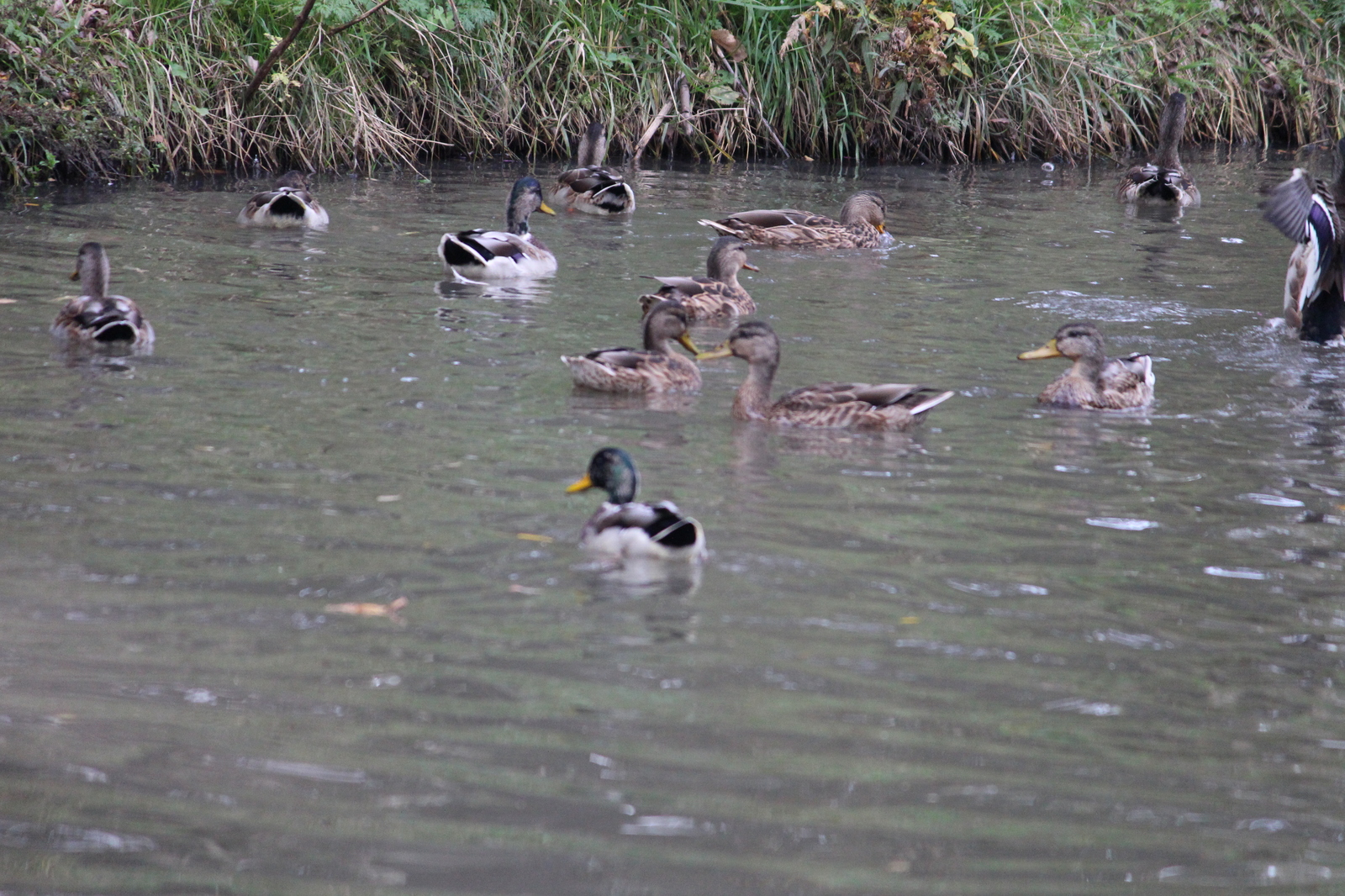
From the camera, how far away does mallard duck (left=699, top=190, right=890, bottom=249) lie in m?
13.2

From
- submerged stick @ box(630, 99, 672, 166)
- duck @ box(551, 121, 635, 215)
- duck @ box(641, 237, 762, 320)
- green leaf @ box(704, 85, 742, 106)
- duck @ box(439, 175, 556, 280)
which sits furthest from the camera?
green leaf @ box(704, 85, 742, 106)

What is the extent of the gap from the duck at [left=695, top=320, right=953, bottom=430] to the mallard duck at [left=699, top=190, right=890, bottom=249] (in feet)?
17.1

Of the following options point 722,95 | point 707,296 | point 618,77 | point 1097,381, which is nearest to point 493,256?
point 707,296

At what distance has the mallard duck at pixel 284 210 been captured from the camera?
12445mm

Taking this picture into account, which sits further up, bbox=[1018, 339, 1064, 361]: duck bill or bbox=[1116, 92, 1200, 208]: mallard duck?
bbox=[1116, 92, 1200, 208]: mallard duck

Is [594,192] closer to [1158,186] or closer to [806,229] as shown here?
[806,229]

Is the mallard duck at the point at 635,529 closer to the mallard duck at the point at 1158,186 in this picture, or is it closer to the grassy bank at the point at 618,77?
the grassy bank at the point at 618,77

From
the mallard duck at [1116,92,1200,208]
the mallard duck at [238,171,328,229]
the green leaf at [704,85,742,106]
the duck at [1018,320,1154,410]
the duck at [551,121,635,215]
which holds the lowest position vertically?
the duck at [1018,320,1154,410]

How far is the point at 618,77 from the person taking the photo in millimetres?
17656

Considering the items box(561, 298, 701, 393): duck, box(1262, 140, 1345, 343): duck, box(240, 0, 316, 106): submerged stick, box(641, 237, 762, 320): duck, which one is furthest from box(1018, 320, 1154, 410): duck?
box(240, 0, 316, 106): submerged stick

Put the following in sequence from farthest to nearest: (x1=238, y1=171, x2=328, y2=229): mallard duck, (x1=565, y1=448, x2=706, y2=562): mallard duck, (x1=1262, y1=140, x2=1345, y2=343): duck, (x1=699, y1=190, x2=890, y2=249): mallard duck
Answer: (x1=699, y1=190, x2=890, y2=249): mallard duck < (x1=238, y1=171, x2=328, y2=229): mallard duck < (x1=1262, y1=140, x2=1345, y2=343): duck < (x1=565, y1=448, x2=706, y2=562): mallard duck

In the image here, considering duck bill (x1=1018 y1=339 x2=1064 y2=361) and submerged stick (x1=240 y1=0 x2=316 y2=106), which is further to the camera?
submerged stick (x1=240 y1=0 x2=316 y2=106)

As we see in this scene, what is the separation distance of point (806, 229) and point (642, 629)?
8812 mm

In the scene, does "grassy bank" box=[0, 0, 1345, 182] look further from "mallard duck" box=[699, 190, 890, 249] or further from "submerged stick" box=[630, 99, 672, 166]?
"mallard duck" box=[699, 190, 890, 249]
